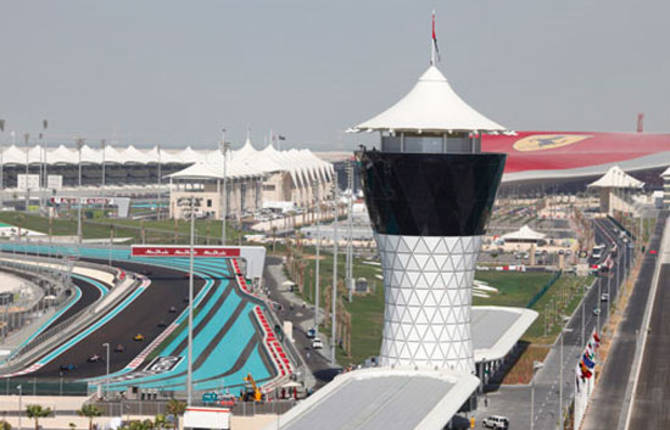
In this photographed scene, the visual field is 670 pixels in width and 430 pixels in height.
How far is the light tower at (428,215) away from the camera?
79.2 m

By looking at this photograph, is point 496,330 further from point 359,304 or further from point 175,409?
point 359,304

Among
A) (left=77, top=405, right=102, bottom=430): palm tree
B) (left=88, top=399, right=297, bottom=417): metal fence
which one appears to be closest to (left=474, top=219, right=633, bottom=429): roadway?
(left=88, top=399, right=297, bottom=417): metal fence

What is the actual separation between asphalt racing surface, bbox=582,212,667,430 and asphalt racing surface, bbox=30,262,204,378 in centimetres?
3430

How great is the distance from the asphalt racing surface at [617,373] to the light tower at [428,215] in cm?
1057

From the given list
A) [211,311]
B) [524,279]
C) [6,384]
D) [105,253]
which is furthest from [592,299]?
[6,384]

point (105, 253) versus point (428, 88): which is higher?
point (428, 88)

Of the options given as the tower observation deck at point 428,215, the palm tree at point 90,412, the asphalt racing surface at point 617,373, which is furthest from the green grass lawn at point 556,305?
the palm tree at point 90,412

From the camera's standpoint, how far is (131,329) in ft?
358

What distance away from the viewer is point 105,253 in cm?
17300

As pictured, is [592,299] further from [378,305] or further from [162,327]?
[162,327]

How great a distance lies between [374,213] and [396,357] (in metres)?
9.25

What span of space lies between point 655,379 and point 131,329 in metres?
43.2

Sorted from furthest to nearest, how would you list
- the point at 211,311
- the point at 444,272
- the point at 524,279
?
the point at 524,279, the point at 211,311, the point at 444,272

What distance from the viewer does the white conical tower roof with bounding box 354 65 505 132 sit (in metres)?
80.0
